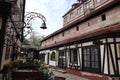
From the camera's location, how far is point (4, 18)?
619 centimetres

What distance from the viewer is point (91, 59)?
1247 cm

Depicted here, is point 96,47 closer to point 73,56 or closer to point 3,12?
point 73,56

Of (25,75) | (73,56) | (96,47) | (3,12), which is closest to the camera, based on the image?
(3,12)

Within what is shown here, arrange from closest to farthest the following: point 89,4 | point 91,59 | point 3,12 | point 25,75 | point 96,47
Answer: point 3,12, point 25,75, point 96,47, point 91,59, point 89,4

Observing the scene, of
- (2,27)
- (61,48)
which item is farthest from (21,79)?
(61,48)

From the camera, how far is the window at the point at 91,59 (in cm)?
1158

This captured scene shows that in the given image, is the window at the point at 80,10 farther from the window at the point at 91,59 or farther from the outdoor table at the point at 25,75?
the outdoor table at the point at 25,75

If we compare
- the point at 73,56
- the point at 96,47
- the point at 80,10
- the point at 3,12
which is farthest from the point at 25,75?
the point at 80,10

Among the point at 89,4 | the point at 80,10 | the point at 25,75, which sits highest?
the point at 89,4

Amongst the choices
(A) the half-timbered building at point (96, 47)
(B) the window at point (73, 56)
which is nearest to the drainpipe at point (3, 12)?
(A) the half-timbered building at point (96, 47)

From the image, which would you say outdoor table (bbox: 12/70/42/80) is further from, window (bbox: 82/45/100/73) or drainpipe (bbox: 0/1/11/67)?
window (bbox: 82/45/100/73)

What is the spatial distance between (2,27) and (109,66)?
25.0ft

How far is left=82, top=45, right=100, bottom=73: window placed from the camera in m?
11.6

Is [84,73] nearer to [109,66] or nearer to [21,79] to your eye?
[109,66]
